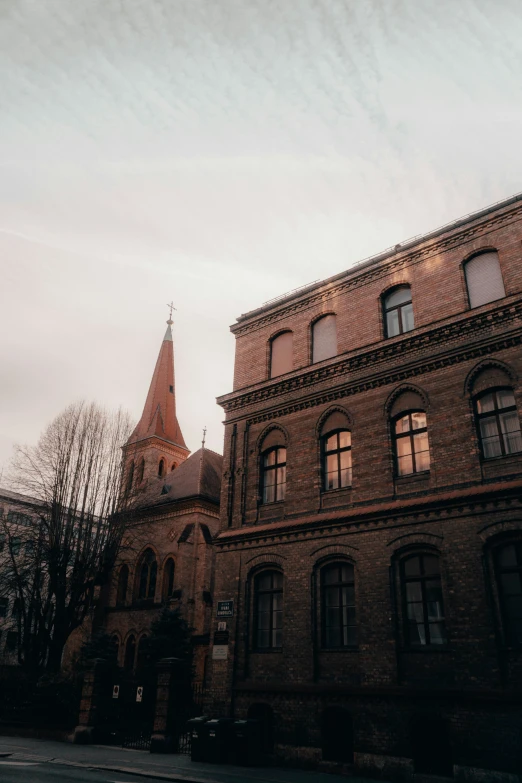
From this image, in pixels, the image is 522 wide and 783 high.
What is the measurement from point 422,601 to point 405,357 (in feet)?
22.0

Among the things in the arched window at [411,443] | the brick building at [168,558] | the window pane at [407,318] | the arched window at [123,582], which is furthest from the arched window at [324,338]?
the arched window at [123,582]

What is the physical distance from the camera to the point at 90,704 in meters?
18.9

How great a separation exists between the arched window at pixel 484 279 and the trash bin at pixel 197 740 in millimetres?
13685

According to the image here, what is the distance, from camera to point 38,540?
2500cm

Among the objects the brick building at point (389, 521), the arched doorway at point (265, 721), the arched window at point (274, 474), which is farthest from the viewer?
the arched window at point (274, 474)

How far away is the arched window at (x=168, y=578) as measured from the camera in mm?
31539

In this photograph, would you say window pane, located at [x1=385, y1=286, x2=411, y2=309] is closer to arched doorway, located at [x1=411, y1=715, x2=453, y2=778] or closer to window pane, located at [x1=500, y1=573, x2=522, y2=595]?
window pane, located at [x1=500, y1=573, x2=522, y2=595]

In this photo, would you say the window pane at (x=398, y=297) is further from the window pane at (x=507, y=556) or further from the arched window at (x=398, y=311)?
the window pane at (x=507, y=556)

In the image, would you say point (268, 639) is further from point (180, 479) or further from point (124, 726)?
point (180, 479)

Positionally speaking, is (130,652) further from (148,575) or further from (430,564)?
(430,564)

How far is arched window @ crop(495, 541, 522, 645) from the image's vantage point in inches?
517

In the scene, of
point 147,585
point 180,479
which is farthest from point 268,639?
point 180,479

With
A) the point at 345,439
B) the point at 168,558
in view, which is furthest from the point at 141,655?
the point at 345,439

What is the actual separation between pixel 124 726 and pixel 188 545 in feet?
40.4
